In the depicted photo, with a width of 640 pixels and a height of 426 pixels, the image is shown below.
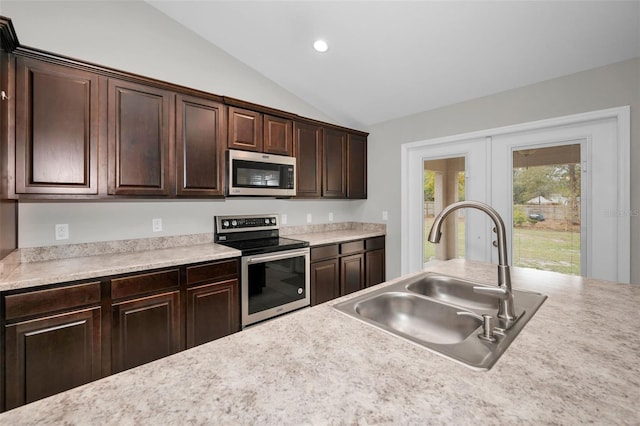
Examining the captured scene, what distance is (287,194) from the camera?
3.04 metres

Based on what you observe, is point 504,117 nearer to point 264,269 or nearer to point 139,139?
point 264,269

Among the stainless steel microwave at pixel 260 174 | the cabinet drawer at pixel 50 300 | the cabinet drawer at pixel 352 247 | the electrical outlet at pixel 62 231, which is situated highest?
the stainless steel microwave at pixel 260 174

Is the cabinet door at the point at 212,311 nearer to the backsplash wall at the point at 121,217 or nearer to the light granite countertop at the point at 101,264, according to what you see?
the light granite countertop at the point at 101,264

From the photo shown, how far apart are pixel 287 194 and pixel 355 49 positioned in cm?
157

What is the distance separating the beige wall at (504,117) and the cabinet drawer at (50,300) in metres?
3.15

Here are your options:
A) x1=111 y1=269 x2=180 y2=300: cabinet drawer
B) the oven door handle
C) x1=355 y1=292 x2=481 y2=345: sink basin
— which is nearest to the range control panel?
the oven door handle

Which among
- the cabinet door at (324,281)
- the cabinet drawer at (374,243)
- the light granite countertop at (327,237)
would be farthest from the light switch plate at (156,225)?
the cabinet drawer at (374,243)

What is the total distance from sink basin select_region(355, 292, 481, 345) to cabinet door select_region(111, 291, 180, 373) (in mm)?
1522

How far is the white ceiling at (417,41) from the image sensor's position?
197cm

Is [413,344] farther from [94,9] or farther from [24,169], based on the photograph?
[94,9]

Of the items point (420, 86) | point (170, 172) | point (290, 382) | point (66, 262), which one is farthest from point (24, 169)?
point (420, 86)

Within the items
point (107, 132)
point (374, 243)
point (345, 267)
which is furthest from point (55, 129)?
point (374, 243)

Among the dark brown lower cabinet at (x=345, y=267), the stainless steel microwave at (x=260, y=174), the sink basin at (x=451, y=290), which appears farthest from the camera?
the dark brown lower cabinet at (x=345, y=267)

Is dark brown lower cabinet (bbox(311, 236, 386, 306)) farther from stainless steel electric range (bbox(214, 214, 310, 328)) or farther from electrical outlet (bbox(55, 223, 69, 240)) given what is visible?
electrical outlet (bbox(55, 223, 69, 240))
